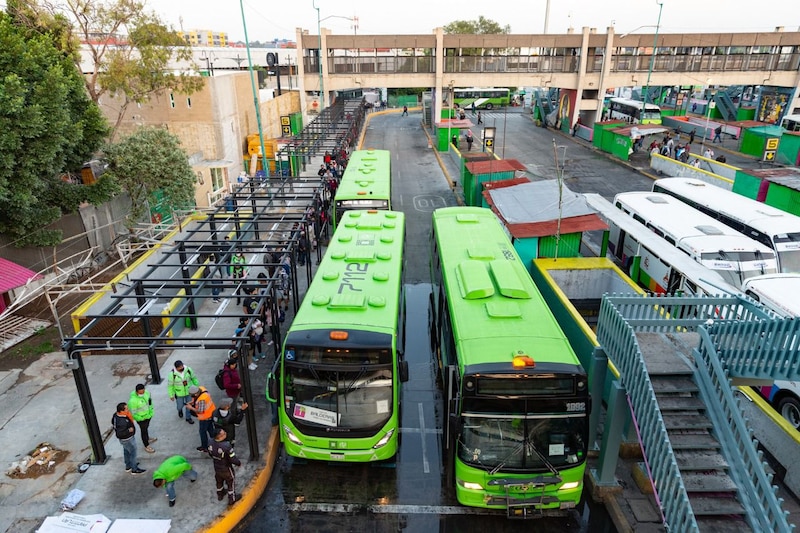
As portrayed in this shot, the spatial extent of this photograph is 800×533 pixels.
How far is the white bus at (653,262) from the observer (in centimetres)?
1287

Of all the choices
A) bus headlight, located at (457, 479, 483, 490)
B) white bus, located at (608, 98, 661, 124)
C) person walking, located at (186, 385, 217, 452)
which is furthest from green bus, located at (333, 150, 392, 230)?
white bus, located at (608, 98, 661, 124)

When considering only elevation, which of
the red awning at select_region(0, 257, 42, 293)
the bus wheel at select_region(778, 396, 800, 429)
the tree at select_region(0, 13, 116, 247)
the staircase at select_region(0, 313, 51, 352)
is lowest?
the staircase at select_region(0, 313, 51, 352)

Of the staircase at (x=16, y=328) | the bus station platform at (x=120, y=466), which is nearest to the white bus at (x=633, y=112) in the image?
the bus station platform at (x=120, y=466)

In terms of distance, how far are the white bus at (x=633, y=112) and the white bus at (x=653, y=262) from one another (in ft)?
101

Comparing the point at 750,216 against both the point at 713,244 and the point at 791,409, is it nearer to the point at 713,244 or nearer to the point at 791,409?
the point at 713,244

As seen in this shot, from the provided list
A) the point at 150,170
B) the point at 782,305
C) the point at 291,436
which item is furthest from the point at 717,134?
the point at 291,436

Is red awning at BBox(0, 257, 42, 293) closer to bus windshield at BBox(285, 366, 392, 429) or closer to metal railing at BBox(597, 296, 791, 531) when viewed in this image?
bus windshield at BBox(285, 366, 392, 429)

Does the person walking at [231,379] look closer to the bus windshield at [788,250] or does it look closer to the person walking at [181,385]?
the person walking at [181,385]

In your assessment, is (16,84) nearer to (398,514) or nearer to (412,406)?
(412,406)

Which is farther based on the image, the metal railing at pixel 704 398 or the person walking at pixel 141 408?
the person walking at pixel 141 408

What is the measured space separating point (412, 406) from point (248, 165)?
28959 mm

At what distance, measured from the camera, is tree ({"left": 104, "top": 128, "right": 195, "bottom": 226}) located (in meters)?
19.2

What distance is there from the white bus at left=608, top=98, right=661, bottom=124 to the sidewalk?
44380 mm

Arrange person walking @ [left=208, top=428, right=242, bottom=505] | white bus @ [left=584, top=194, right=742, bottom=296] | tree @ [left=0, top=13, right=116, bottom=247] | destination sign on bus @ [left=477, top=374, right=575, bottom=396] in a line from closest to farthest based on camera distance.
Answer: destination sign on bus @ [left=477, top=374, right=575, bottom=396]
person walking @ [left=208, top=428, right=242, bottom=505]
white bus @ [left=584, top=194, right=742, bottom=296]
tree @ [left=0, top=13, right=116, bottom=247]
